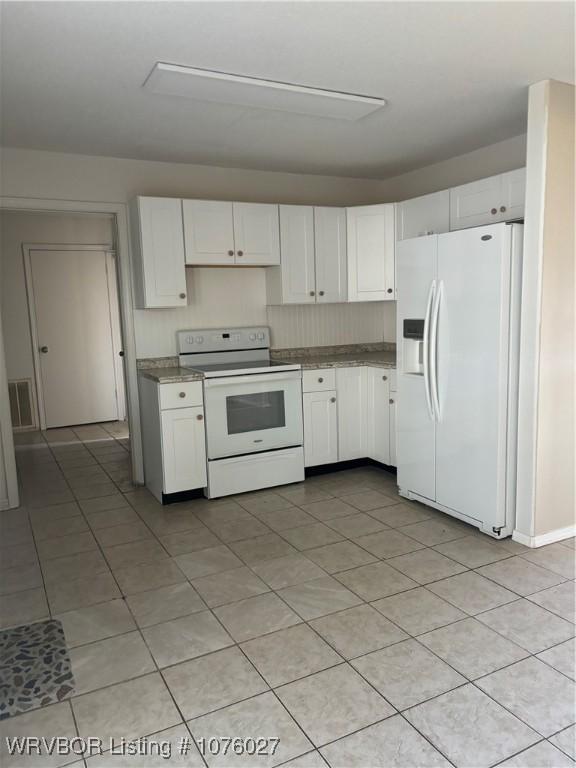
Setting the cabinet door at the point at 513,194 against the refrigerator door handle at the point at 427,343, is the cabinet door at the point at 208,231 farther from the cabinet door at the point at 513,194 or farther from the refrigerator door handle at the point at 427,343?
the cabinet door at the point at 513,194

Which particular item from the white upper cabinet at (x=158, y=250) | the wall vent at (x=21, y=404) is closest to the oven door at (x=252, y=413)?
the white upper cabinet at (x=158, y=250)

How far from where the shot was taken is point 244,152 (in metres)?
3.99

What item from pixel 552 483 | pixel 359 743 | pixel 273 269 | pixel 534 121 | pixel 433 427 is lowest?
pixel 359 743

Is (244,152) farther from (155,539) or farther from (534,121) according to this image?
(155,539)

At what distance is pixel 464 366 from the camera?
3.23 metres

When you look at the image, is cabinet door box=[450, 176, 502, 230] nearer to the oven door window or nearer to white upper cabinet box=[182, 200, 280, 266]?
white upper cabinet box=[182, 200, 280, 266]

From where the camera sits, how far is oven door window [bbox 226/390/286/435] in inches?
159


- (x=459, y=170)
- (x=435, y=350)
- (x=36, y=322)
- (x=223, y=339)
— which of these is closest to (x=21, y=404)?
(x=36, y=322)

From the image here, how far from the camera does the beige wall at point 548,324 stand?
2848mm

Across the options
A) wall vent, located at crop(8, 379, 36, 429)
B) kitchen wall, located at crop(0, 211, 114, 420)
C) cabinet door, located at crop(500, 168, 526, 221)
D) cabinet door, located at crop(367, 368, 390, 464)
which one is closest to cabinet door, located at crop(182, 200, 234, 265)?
cabinet door, located at crop(367, 368, 390, 464)

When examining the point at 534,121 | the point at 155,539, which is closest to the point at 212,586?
the point at 155,539

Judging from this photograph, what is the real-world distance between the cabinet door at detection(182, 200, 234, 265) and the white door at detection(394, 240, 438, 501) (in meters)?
1.27

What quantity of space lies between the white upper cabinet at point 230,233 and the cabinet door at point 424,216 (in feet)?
3.07

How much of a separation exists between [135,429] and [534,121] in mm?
3256
